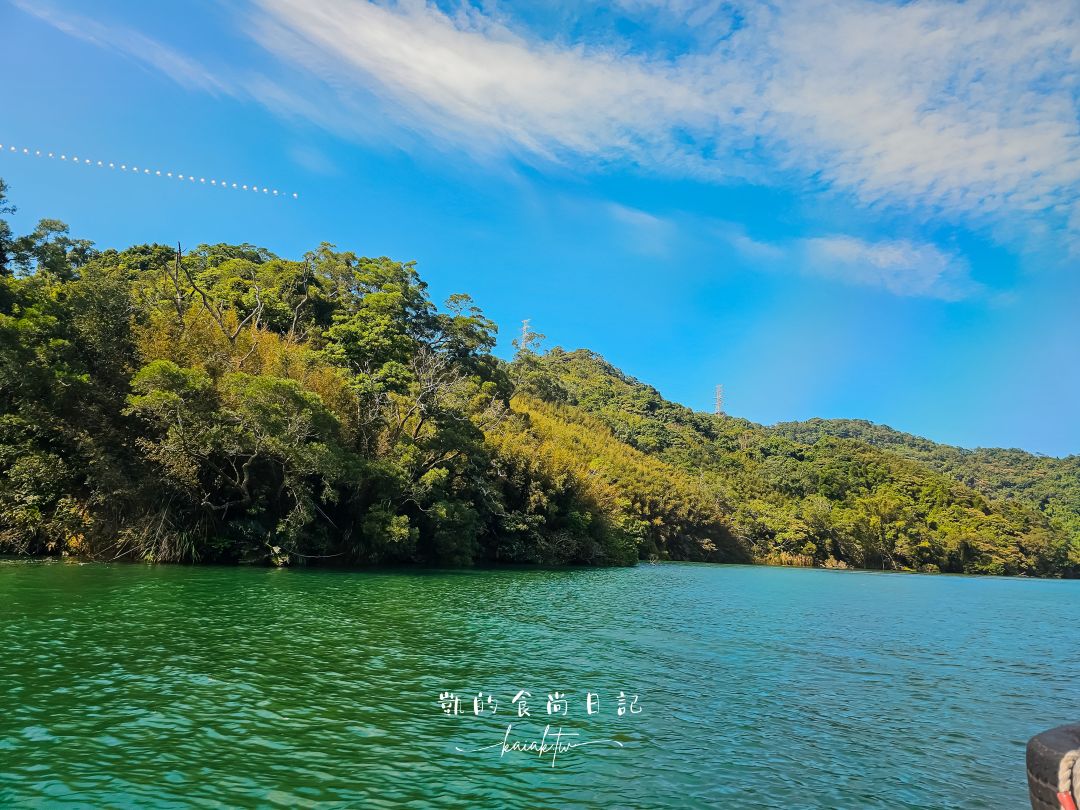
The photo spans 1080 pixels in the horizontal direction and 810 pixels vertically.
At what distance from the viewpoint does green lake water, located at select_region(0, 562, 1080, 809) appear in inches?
263

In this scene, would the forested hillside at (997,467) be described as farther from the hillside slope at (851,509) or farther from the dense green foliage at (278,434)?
Result: the dense green foliage at (278,434)

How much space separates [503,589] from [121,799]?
2054 cm

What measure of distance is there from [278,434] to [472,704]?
1850 centimetres

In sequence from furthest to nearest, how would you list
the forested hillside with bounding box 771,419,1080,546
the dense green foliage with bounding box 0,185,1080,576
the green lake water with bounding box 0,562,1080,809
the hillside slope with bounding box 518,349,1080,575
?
1. the forested hillside with bounding box 771,419,1080,546
2. the hillside slope with bounding box 518,349,1080,575
3. the dense green foliage with bounding box 0,185,1080,576
4. the green lake water with bounding box 0,562,1080,809

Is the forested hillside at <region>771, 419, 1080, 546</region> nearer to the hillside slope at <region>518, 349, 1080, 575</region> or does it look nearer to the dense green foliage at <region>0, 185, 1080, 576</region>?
the hillside slope at <region>518, 349, 1080, 575</region>

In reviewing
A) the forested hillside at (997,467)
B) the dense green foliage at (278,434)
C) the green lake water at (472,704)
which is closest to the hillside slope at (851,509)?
the dense green foliage at (278,434)

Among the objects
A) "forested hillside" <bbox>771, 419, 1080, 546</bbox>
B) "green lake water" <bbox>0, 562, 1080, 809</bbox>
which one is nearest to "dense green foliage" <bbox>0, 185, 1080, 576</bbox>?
"green lake water" <bbox>0, 562, 1080, 809</bbox>

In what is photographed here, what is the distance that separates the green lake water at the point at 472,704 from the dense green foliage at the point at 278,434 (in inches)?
243

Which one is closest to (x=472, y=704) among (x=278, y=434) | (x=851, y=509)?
(x=278, y=434)

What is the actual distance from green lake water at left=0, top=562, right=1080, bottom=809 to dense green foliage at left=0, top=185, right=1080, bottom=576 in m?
6.17

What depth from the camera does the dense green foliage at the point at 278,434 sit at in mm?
24688

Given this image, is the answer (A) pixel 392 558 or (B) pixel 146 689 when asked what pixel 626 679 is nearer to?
(B) pixel 146 689

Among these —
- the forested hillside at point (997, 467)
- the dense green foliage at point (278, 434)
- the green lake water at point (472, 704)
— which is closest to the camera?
the green lake water at point (472, 704)

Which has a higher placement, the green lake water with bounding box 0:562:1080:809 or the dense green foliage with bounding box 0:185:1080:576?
the dense green foliage with bounding box 0:185:1080:576
